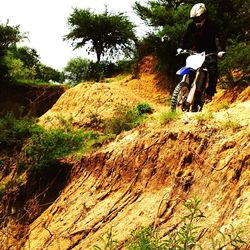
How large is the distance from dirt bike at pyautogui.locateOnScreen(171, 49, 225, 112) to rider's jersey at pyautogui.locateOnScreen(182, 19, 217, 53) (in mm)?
221

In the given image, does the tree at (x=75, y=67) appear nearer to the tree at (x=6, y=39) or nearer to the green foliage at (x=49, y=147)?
the tree at (x=6, y=39)

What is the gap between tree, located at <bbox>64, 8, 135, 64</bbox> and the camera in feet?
80.7

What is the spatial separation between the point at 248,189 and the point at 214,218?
61 centimetres

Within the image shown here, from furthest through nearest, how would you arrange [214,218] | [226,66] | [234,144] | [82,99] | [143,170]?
1. [82,99]
2. [226,66]
3. [143,170]
4. [234,144]
5. [214,218]

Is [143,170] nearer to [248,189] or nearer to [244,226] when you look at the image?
[248,189]

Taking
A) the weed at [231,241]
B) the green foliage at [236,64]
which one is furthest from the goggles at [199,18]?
the weed at [231,241]

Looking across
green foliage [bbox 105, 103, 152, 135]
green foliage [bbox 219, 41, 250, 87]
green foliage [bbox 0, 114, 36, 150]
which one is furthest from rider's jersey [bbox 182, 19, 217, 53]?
green foliage [bbox 0, 114, 36, 150]

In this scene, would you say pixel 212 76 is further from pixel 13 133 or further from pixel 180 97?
pixel 13 133

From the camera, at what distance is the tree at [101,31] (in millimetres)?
24594

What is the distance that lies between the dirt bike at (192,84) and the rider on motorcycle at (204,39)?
149 mm

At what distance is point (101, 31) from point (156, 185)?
58.6 ft

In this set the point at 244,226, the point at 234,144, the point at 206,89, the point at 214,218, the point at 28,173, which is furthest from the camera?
the point at 28,173

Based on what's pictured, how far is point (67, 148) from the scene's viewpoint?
1298 cm

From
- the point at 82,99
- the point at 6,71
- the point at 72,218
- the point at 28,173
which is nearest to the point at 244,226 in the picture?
the point at 72,218
